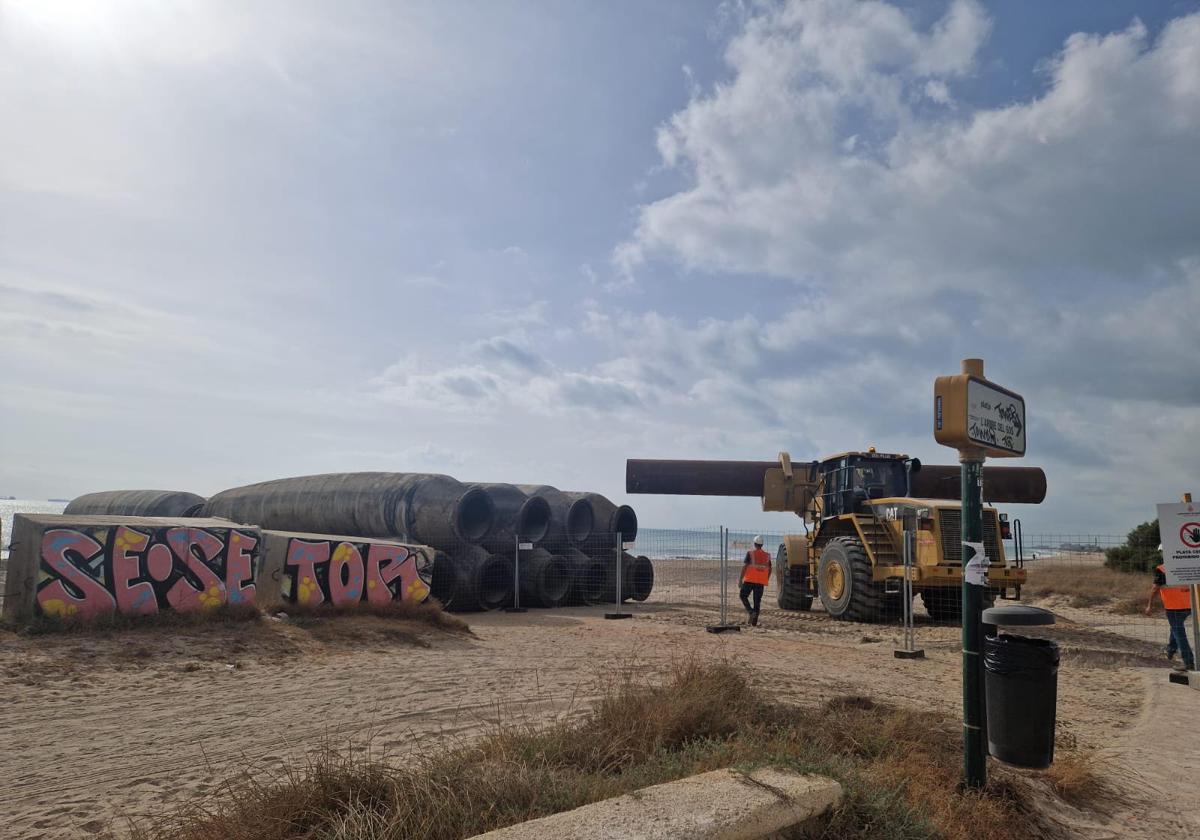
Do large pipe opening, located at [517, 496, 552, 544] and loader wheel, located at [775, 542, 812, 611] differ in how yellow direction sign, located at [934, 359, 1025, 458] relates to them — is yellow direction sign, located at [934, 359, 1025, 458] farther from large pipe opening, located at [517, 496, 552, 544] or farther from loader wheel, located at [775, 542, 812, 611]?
large pipe opening, located at [517, 496, 552, 544]

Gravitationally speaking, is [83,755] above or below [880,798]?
below

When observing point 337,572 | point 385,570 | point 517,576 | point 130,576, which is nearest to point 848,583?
point 517,576

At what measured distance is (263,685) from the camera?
8.41m

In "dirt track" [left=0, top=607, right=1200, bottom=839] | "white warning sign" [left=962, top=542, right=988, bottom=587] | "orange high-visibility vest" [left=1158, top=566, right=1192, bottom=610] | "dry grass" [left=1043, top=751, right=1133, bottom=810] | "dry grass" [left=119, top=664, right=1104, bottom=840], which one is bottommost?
"dirt track" [left=0, top=607, right=1200, bottom=839]

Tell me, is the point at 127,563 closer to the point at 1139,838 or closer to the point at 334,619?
the point at 334,619

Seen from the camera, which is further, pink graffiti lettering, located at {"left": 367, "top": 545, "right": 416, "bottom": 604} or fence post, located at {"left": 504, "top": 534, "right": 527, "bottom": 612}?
fence post, located at {"left": 504, "top": 534, "right": 527, "bottom": 612}

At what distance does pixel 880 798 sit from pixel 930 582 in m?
10.7

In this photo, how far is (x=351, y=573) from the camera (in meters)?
13.9

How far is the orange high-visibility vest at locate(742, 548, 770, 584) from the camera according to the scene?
14734 mm

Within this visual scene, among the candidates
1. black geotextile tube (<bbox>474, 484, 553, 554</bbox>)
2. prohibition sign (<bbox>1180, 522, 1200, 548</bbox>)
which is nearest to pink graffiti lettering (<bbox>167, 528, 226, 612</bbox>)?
black geotextile tube (<bbox>474, 484, 553, 554</bbox>)

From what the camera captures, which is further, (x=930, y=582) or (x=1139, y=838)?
(x=930, y=582)

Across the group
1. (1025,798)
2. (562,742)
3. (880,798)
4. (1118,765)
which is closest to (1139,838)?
(1025,798)

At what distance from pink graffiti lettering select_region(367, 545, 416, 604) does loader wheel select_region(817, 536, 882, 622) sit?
7.81 meters

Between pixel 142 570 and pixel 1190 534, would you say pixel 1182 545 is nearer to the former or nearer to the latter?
pixel 1190 534
